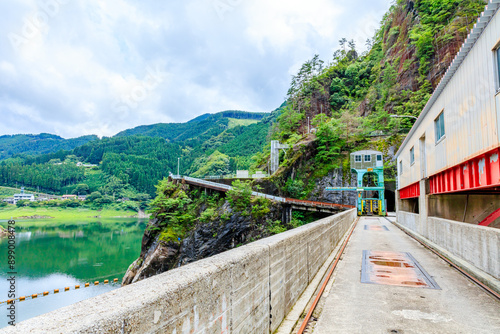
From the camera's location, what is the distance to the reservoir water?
29.6 metres

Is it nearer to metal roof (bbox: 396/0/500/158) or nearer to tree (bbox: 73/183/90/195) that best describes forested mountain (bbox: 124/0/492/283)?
metal roof (bbox: 396/0/500/158)

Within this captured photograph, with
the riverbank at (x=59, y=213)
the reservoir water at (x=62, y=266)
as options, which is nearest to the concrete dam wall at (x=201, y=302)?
the reservoir water at (x=62, y=266)

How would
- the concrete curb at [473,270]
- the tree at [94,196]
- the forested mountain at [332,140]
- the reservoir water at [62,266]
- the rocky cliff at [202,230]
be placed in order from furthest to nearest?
the tree at [94,196], the forested mountain at [332,140], the rocky cliff at [202,230], the reservoir water at [62,266], the concrete curb at [473,270]

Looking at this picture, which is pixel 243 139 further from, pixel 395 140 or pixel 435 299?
pixel 435 299

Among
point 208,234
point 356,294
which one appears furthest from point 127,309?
point 208,234

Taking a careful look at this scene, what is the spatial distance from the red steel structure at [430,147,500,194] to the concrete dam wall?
6.03 meters

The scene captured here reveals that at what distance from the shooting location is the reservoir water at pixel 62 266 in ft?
97.1

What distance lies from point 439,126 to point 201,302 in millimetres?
14130

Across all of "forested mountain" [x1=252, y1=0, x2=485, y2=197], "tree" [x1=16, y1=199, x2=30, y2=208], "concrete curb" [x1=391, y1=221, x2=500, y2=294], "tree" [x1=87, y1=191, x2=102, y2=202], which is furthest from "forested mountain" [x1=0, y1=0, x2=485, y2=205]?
"tree" [x1=16, y1=199, x2=30, y2=208]

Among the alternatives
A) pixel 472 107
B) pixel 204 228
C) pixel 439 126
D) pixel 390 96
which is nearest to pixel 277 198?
pixel 204 228

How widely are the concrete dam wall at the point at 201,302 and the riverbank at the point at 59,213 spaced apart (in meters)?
137

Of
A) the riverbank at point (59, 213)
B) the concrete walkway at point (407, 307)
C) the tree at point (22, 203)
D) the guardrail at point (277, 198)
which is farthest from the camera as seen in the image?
the tree at point (22, 203)

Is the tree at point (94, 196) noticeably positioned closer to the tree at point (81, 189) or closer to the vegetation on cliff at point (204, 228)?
the tree at point (81, 189)

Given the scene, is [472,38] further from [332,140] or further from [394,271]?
[332,140]
